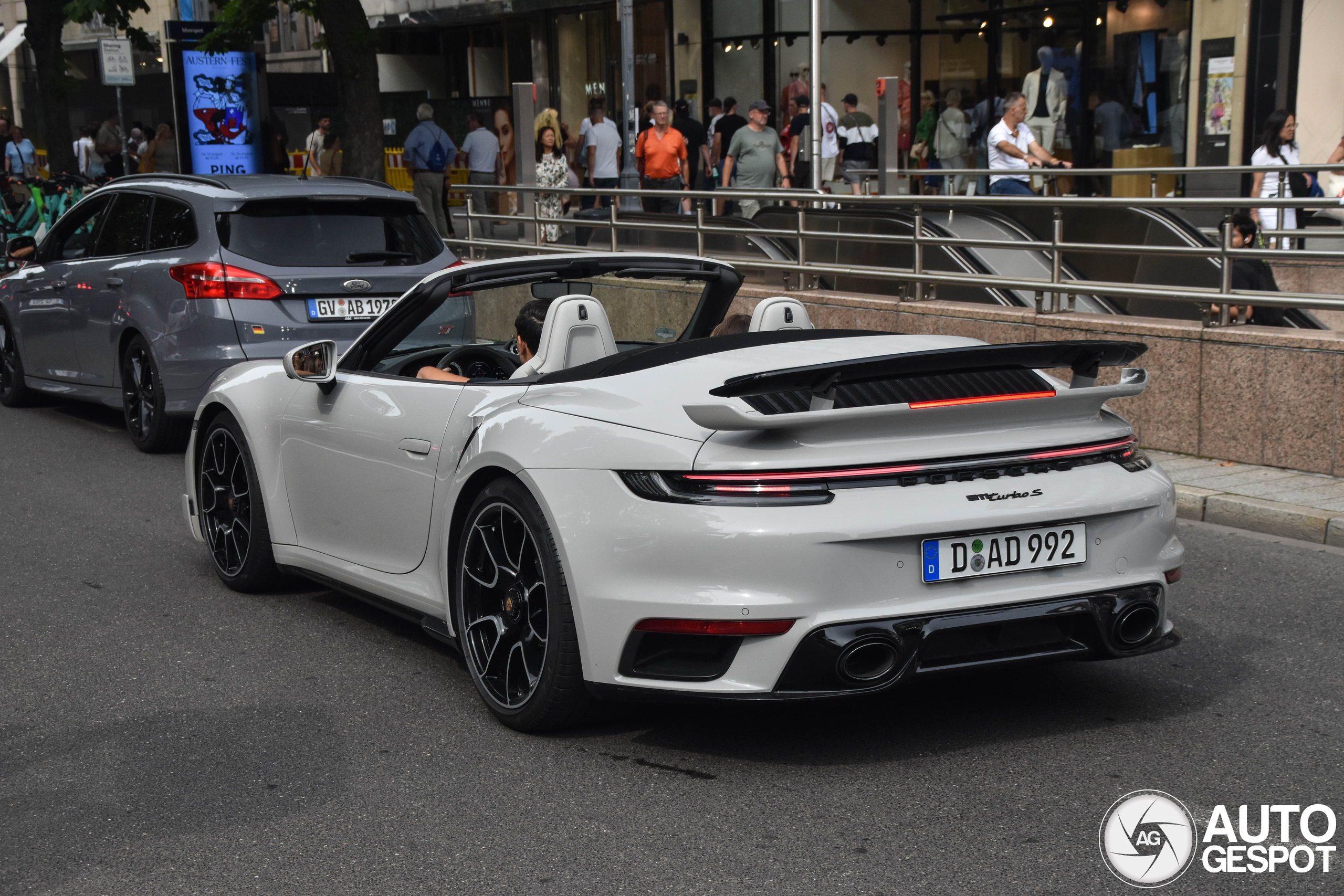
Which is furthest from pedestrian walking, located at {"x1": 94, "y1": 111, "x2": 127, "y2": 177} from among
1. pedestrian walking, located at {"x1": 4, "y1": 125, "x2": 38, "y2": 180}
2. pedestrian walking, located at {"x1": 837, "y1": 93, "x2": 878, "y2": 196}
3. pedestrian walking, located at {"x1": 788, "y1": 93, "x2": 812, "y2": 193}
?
pedestrian walking, located at {"x1": 837, "y1": 93, "x2": 878, "y2": 196}

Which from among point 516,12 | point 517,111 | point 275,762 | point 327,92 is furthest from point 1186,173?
point 516,12

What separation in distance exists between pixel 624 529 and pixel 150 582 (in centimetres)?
346

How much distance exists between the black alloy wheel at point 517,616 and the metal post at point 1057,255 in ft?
20.9

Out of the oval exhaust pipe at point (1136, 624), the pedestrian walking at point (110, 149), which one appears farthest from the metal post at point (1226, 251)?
the pedestrian walking at point (110, 149)

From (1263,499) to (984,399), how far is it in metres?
4.13

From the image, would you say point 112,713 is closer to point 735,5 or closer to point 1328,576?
point 1328,576

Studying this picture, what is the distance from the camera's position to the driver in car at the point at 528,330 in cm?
525

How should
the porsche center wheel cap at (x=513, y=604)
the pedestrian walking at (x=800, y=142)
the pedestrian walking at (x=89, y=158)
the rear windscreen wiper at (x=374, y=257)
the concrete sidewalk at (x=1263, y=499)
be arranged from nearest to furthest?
the porsche center wheel cap at (x=513, y=604) < the concrete sidewalk at (x=1263, y=499) < the rear windscreen wiper at (x=374, y=257) < the pedestrian walking at (x=800, y=142) < the pedestrian walking at (x=89, y=158)

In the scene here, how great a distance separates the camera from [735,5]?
97.5 ft

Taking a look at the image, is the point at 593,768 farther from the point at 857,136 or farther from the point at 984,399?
the point at 857,136

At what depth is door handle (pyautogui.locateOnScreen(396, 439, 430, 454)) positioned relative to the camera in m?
5.05

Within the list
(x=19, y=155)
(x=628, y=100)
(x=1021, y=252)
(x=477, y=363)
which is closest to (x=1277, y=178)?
(x=1021, y=252)

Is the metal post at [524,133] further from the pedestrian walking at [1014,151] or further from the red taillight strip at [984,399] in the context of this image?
the red taillight strip at [984,399]

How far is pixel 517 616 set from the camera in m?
4.58
